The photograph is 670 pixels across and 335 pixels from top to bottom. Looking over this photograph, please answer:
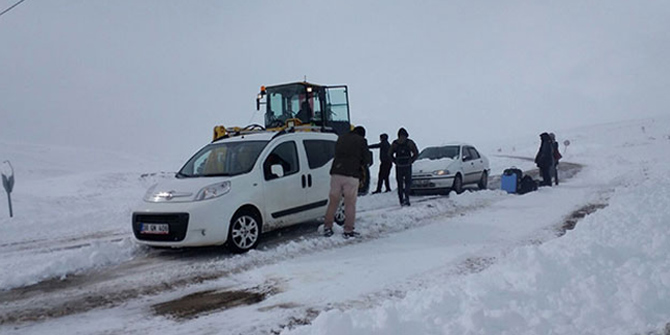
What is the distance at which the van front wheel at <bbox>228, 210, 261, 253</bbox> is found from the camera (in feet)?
21.3

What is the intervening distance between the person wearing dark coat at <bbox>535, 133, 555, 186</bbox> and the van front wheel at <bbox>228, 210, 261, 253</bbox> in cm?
1019

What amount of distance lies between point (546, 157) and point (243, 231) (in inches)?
415

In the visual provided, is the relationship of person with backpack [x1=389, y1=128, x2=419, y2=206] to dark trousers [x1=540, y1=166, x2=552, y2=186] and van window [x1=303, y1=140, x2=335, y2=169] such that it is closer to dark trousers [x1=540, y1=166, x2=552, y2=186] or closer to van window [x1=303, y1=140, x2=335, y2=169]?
van window [x1=303, y1=140, x2=335, y2=169]

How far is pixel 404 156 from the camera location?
10984mm

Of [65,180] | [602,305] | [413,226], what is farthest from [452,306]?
[65,180]

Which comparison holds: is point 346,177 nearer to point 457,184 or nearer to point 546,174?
point 457,184

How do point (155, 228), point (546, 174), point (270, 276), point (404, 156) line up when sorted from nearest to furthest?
point (270, 276) < point (155, 228) < point (404, 156) < point (546, 174)

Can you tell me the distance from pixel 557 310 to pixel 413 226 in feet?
15.3

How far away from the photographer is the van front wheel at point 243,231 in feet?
21.3

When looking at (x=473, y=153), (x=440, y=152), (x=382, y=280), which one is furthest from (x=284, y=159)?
(x=473, y=153)

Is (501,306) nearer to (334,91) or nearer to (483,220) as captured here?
(483,220)

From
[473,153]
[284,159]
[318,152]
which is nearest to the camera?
[284,159]

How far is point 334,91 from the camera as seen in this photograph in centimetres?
1403

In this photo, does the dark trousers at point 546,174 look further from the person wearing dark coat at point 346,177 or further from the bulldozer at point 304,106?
the person wearing dark coat at point 346,177
